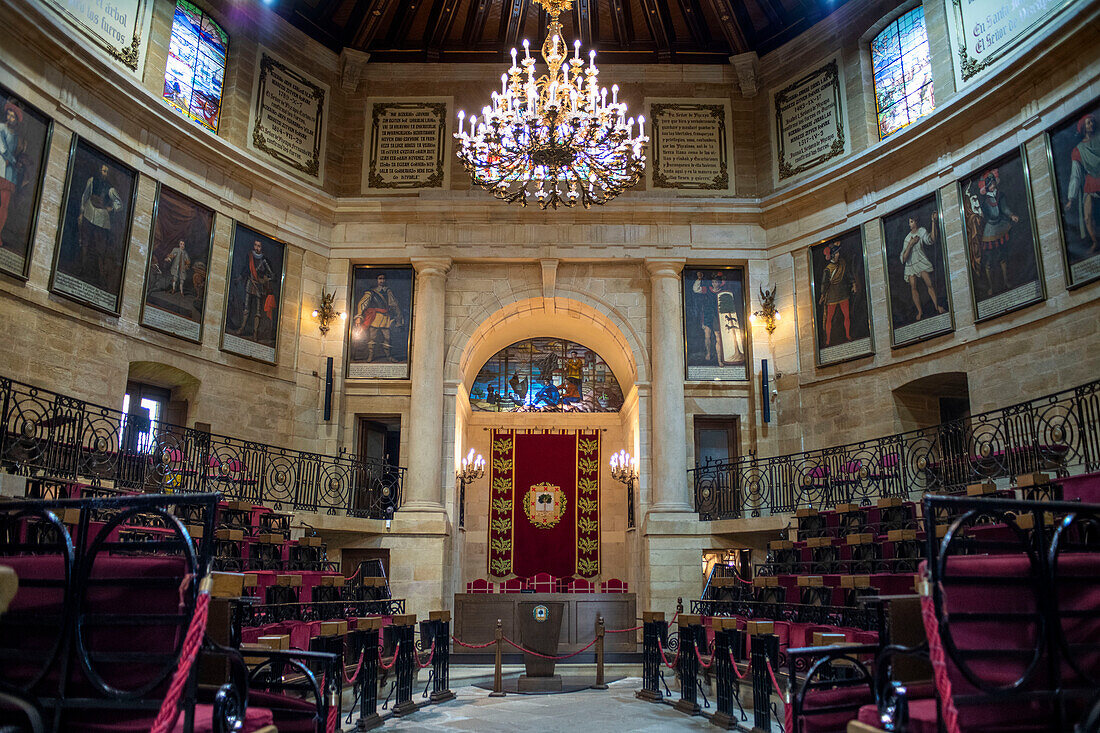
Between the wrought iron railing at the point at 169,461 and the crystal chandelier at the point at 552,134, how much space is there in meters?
5.80

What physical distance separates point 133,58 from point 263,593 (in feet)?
29.3

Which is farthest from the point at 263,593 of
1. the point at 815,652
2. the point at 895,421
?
the point at 895,421

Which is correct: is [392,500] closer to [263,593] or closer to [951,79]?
[263,593]

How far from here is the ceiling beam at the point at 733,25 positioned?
15508 millimetres

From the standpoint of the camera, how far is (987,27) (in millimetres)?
12367

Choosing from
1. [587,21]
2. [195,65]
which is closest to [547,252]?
[587,21]

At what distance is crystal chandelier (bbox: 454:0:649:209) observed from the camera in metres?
9.77

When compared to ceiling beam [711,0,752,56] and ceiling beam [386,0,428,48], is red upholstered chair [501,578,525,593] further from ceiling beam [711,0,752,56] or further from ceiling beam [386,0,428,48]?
ceiling beam [711,0,752,56]

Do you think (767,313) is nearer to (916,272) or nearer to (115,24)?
(916,272)

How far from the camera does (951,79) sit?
42.5 ft

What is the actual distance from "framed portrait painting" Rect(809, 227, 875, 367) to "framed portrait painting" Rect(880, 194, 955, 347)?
488 millimetres

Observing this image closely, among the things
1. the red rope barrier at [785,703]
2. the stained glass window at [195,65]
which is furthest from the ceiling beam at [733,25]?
the red rope barrier at [785,703]

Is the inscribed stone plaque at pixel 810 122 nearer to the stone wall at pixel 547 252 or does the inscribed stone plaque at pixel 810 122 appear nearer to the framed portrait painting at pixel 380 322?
the stone wall at pixel 547 252

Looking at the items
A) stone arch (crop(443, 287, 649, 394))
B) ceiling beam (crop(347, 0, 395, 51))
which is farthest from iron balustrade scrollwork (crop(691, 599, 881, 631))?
ceiling beam (crop(347, 0, 395, 51))
